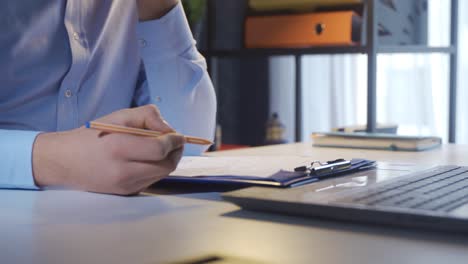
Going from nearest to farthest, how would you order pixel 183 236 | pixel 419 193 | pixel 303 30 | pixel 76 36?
pixel 183 236, pixel 419 193, pixel 76 36, pixel 303 30

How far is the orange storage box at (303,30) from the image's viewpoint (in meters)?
2.38

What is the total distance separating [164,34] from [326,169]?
0.54m

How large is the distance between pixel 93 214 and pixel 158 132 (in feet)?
0.45

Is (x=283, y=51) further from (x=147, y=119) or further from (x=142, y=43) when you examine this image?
(x=147, y=119)

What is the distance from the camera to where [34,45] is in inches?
48.1

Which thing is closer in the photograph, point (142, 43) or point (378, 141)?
point (142, 43)

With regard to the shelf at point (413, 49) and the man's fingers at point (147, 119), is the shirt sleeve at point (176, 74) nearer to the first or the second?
the man's fingers at point (147, 119)

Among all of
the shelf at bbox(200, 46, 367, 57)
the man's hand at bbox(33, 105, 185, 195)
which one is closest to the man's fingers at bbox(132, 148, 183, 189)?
the man's hand at bbox(33, 105, 185, 195)

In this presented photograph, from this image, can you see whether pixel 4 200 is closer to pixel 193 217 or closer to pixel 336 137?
pixel 193 217

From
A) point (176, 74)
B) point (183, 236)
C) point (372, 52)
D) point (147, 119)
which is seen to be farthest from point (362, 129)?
point (183, 236)

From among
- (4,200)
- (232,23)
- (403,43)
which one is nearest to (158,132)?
(4,200)

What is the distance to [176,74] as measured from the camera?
133cm

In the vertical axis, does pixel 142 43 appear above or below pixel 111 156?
above

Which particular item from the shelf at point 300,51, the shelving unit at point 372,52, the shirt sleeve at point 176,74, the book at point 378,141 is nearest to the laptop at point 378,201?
the shirt sleeve at point 176,74
